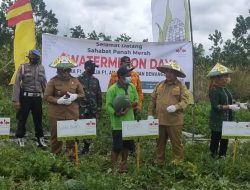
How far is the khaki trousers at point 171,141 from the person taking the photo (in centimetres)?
718

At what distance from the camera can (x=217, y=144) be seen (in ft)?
25.8

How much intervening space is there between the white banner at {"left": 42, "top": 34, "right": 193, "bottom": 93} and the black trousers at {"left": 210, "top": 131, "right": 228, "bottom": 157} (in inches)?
67.0

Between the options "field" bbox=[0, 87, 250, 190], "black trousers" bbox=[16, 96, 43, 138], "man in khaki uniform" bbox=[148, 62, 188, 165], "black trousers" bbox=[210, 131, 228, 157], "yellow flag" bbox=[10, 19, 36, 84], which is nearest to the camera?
"field" bbox=[0, 87, 250, 190]

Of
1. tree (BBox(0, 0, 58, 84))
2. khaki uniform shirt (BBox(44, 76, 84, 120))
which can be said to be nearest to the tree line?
tree (BBox(0, 0, 58, 84))

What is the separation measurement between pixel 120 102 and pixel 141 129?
1.65ft

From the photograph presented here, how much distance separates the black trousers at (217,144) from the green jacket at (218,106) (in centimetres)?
13

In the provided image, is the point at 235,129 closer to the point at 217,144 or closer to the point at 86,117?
the point at 217,144

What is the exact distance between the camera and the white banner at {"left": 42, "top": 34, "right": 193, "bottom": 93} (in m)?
9.30

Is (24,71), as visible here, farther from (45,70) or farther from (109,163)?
(109,163)

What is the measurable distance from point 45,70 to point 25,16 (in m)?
1.42

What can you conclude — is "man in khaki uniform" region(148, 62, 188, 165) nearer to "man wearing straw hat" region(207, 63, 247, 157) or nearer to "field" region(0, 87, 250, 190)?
"field" region(0, 87, 250, 190)

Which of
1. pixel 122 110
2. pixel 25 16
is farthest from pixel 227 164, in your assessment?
pixel 25 16

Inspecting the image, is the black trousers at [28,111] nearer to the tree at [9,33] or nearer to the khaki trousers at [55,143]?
the khaki trousers at [55,143]

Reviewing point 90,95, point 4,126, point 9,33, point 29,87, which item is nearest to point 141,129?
point 90,95
